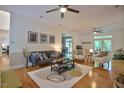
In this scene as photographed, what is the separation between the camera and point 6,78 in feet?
6.36

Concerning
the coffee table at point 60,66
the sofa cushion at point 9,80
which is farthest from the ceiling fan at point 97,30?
the sofa cushion at point 9,80

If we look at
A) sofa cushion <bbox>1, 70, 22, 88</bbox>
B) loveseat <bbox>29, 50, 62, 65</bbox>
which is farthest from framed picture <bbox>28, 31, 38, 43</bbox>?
sofa cushion <bbox>1, 70, 22, 88</bbox>

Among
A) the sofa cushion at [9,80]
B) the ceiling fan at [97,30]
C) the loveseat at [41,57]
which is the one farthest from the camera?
the ceiling fan at [97,30]

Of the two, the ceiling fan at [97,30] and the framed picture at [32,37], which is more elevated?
the ceiling fan at [97,30]

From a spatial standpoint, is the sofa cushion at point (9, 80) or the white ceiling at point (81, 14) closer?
the sofa cushion at point (9, 80)

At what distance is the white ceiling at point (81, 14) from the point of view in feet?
11.1

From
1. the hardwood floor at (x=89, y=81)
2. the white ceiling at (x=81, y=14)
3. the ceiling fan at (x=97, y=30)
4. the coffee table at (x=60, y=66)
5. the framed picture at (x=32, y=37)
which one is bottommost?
the hardwood floor at (x=89, y=81)

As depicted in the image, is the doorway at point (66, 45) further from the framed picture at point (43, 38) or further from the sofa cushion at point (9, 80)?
the sofa cushion at point (9, 80)

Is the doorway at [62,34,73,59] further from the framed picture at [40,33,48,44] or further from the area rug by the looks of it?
the area rug

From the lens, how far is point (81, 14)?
13.6ft

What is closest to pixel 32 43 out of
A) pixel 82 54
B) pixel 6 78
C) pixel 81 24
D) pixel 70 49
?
pixel 70 49

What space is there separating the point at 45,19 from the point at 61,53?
5.13 feet

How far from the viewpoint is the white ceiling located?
3398 mm
